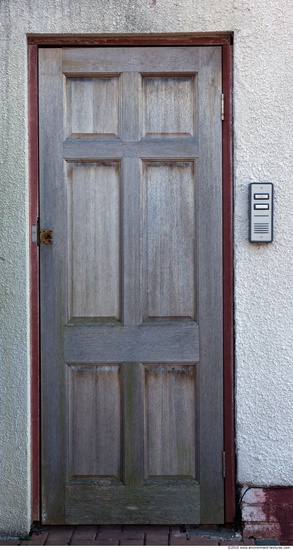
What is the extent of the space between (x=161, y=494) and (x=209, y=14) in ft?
8.28

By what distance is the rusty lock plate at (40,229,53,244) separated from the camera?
12.7 ft

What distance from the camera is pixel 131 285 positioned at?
3.88 metres

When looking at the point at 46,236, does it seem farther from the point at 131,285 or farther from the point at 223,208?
the point at 223,208

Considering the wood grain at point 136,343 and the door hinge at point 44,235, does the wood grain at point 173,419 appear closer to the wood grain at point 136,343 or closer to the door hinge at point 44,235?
the wood grain at point 136,343

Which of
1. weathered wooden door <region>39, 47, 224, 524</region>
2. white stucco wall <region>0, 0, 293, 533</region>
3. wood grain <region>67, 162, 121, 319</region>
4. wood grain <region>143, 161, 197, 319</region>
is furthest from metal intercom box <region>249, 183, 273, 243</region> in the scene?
wood grain <region>67, 162, 121, 319</region>

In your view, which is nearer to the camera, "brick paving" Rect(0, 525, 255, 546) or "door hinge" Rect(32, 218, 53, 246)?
"brick paving" Rect(0, 525, 255, 546)

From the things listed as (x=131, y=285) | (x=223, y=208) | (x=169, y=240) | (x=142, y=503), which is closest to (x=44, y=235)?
(x=131, y=285)

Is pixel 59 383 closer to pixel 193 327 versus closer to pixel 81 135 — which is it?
pixel 193 327

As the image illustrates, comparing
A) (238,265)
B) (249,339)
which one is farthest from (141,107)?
(249,339)

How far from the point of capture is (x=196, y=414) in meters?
3.88

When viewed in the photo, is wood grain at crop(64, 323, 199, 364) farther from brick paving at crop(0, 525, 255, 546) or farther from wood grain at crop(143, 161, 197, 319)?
brick paving at crop(0, 525, 255, 546)

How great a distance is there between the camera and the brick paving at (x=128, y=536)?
12.3 ft

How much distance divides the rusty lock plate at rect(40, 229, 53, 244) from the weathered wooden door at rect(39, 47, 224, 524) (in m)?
0.02

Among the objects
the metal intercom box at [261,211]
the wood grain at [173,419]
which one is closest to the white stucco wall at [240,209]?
the metal intercom box at [261,211]
